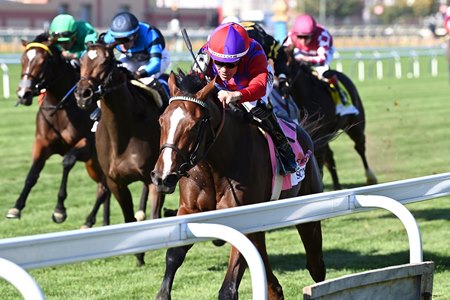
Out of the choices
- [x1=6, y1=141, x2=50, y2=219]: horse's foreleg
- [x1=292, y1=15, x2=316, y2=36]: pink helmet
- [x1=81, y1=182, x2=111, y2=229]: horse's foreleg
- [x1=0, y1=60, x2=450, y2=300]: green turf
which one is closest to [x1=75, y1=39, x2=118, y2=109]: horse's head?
[x1=0, y1=60, x2=450, y2=300]: green turf

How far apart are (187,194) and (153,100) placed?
8.77 ft

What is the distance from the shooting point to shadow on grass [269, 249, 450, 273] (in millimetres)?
7117

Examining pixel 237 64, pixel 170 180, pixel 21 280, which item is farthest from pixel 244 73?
pixel 21 280

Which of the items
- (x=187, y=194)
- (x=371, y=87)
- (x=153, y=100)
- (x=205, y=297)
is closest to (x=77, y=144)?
(x=153, y=100)

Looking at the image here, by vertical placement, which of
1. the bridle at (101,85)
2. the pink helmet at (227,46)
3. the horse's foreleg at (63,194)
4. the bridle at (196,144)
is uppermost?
the pink helmet at (227,46)

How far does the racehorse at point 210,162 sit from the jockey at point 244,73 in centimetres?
10

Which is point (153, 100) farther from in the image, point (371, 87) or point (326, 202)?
point (371, 87)

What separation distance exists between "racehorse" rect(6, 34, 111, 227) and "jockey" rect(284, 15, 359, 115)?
2664 millimetres

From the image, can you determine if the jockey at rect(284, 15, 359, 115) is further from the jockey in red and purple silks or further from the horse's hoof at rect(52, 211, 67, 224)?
the jockey in red and purple silks

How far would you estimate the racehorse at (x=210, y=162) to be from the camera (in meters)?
4.55

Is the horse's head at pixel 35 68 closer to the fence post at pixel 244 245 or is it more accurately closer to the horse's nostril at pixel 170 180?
the horse's nostril at pixel 170 180

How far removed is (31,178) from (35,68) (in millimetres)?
954

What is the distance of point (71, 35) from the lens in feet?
30.2

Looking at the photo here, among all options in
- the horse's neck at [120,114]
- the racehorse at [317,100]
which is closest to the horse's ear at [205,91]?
the horse's neck at [120,114]
